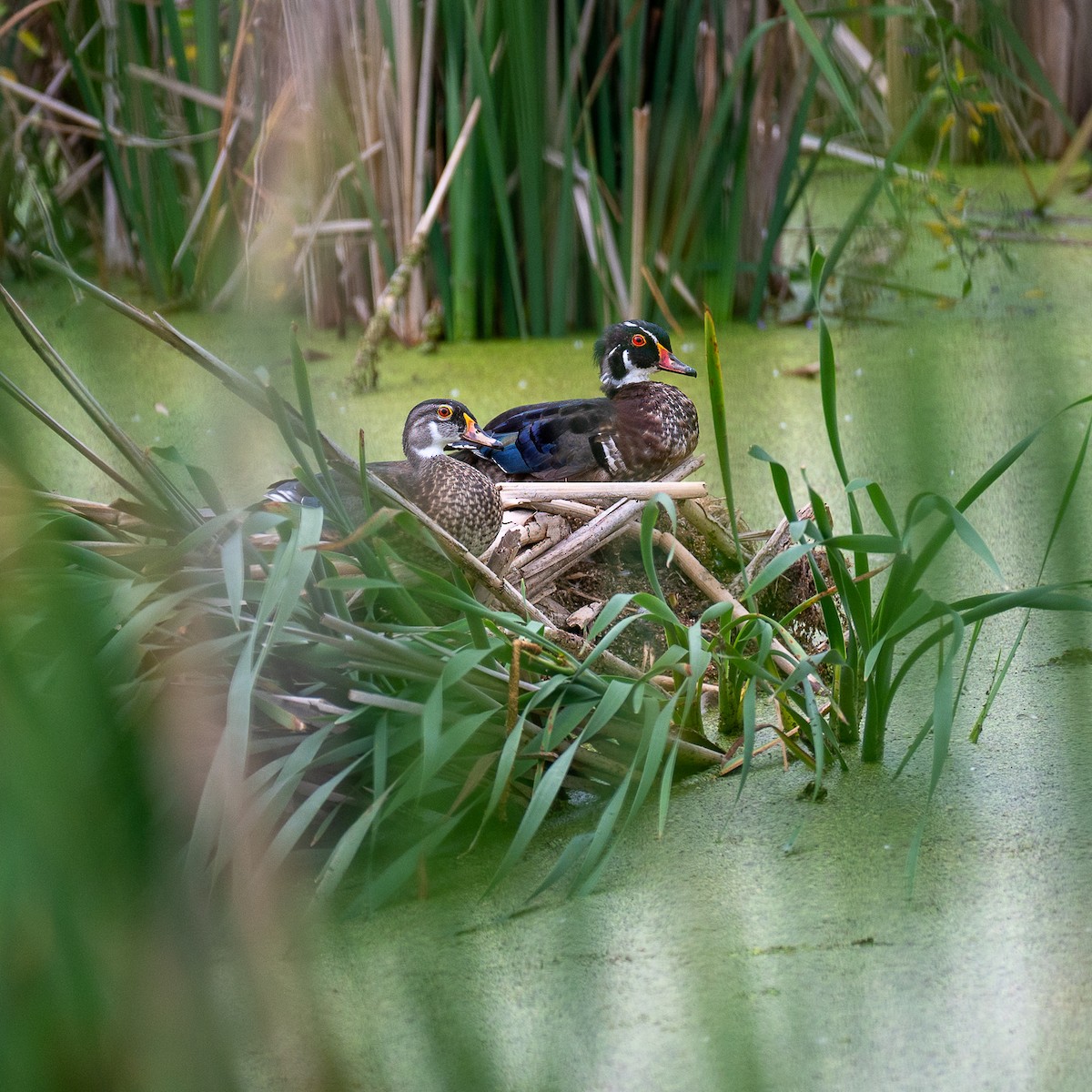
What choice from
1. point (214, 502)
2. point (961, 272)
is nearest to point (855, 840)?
point (214, 502)

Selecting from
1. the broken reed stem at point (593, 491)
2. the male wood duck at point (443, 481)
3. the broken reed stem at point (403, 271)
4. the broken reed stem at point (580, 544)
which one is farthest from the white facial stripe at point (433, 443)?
the broken reed stem at point (403, 271)

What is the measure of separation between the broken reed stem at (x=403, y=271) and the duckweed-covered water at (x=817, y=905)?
4.02 feet

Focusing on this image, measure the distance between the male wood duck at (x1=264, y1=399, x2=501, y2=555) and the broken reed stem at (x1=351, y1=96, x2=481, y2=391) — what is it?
82cm

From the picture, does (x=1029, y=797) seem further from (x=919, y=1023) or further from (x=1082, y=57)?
(x=1082, y=57)

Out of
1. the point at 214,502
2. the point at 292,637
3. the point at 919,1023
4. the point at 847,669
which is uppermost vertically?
the point at 214,502

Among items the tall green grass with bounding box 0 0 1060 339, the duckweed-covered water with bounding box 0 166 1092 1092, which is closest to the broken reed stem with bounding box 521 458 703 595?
the duckweed-covered water with bounding box 0 166 1092 1092

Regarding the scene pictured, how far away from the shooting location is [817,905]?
1017 millimetres

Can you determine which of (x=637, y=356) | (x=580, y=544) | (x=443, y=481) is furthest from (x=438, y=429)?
(x=637, y=356)

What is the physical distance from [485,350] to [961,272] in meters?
1.16

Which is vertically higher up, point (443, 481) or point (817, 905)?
point (443, 481)

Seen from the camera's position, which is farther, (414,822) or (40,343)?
(414,822)

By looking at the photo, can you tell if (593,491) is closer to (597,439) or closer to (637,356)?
(597,439)

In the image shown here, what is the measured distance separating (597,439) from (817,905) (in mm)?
944

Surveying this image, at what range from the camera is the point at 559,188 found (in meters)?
2.68
